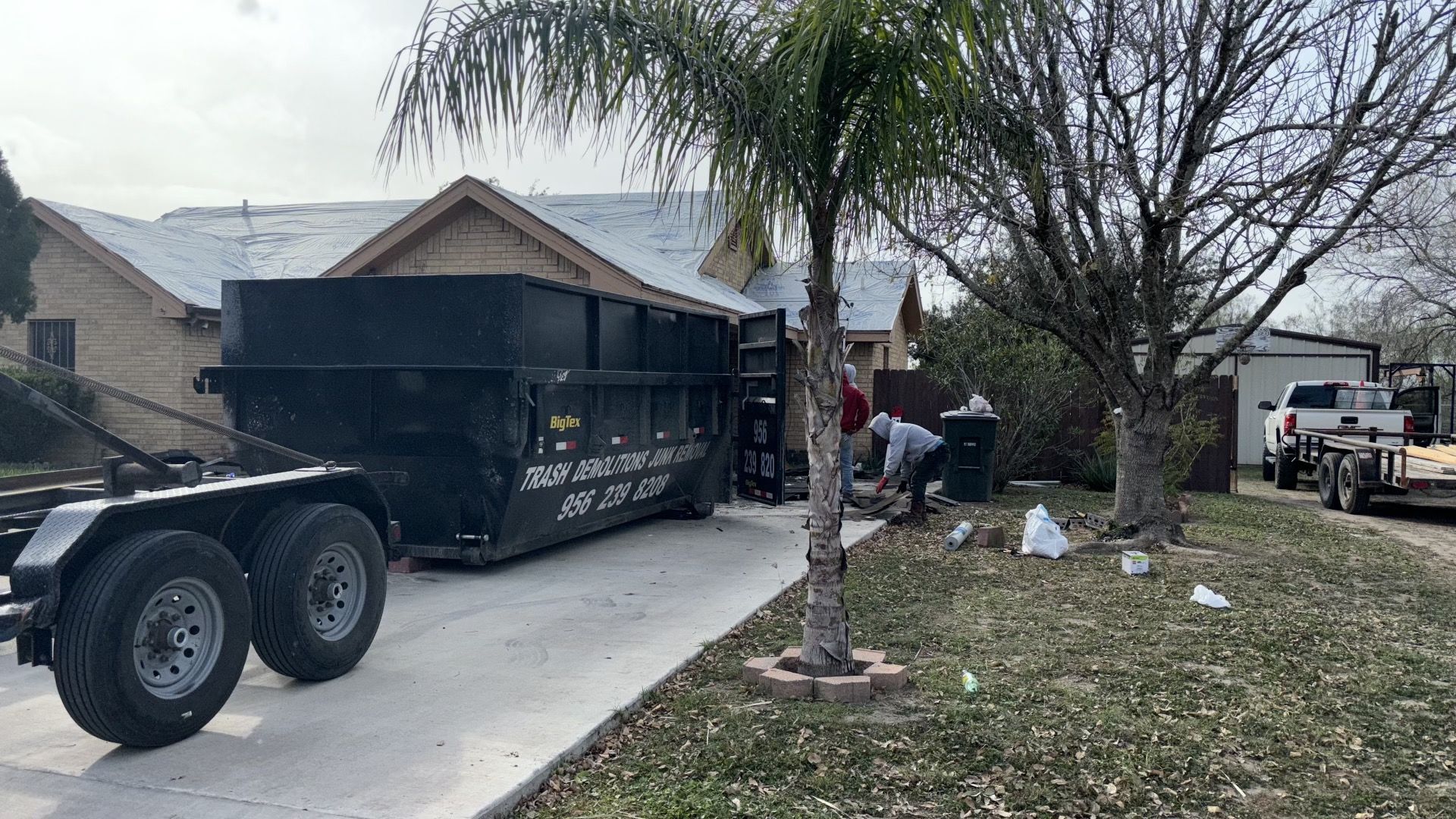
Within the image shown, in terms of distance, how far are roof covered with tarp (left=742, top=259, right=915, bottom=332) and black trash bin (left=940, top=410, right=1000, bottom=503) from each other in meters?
4.33

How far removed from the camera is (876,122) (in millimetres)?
5469

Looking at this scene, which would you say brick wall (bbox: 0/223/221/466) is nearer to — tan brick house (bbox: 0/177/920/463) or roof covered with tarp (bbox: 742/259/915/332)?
tan brick house (bbox: 0/177/920/463)

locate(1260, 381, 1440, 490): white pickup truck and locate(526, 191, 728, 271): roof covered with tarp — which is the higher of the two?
locate(526, 191, 728, 271): roof covered with tarp

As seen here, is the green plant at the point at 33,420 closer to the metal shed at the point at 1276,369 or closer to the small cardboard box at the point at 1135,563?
the small cardboard box at the point at 1135,563

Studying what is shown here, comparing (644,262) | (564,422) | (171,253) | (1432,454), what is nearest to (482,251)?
(644,262)

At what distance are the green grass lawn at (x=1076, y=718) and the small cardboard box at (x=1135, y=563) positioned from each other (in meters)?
0.47

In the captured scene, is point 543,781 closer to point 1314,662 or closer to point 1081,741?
point 1081,741

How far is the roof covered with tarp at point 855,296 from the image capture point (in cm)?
1984

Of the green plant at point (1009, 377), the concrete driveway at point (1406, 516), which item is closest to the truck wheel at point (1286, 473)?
the concrete driveway at point (1406, 516)

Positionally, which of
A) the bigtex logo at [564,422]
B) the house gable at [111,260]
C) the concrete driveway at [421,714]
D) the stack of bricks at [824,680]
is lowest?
the concrete driveway at [421,714]

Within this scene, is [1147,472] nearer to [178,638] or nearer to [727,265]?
[178,638]

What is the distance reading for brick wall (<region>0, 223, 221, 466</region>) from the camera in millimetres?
16812

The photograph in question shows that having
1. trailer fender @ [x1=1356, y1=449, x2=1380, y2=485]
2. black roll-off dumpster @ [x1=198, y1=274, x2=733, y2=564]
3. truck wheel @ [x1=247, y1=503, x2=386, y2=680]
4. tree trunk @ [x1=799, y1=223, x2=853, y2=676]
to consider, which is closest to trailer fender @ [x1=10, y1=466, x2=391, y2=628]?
truck wheel @ [x1=247, y1=503, x2=386, y2=680]

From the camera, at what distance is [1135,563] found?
9.44 m
